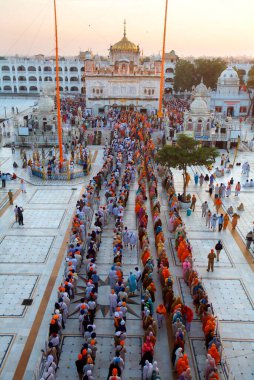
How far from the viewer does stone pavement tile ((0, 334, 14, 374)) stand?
32.2 ft

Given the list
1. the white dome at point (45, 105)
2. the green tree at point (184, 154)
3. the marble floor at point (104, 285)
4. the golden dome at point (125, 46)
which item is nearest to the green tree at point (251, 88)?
the golden dome at point (125, 46)

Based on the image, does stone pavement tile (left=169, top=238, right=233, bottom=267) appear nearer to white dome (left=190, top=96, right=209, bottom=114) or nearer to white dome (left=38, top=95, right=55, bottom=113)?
white dome (left=190, top=96, right=209, bottom=114)

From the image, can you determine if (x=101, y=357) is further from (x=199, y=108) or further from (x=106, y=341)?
(x=199, y=108)

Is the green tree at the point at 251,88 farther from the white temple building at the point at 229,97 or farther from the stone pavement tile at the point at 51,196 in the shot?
the stone pavement tile at the point at 51,196

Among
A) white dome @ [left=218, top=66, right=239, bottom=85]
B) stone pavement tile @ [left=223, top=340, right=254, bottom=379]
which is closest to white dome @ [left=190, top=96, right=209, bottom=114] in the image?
white dome @ [left=218, top=66, right=239, bottom=85]

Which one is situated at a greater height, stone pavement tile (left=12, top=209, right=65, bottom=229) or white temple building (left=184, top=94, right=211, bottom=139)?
white temple building (left=184, top=94, right=211, bottom=139)

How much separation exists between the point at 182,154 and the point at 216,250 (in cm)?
582

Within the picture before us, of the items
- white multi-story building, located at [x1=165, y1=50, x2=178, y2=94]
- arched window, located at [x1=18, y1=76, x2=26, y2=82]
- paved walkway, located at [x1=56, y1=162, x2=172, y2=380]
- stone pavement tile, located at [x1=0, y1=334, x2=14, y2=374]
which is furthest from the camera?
arched window, located at [x1=18, y1=76, x2=26, y2=82]

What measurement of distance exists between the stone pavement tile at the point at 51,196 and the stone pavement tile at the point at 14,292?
7299 mm

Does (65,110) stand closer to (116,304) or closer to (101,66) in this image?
(101,66)

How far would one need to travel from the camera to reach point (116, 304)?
11.2 m

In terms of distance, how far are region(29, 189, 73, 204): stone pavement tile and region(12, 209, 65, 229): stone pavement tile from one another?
49.8 inches

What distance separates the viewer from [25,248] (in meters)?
15.4

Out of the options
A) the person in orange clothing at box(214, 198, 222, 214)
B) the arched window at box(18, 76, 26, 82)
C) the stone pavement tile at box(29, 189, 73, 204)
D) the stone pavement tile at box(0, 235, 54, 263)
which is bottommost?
the stone pavement tile at box(0, 235, 54, 263)
